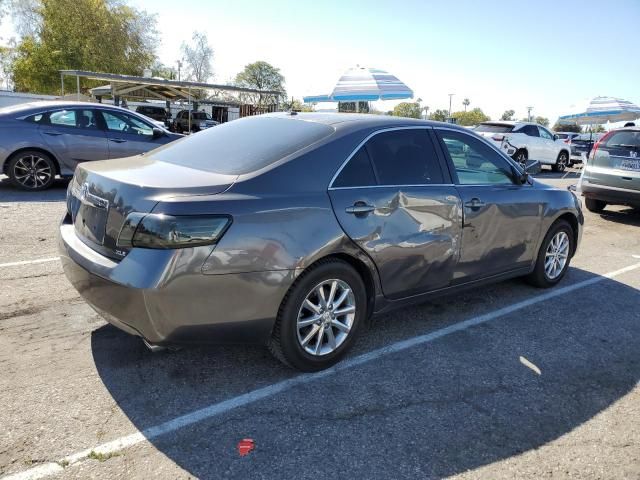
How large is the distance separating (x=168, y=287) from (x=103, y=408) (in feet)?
2.60

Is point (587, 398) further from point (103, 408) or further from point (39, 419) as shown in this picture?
point (39, 419)

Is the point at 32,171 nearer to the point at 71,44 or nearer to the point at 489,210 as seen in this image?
the point at 489,210

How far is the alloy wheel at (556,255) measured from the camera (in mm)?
5082

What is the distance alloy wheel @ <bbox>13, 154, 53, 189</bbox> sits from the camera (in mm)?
8445

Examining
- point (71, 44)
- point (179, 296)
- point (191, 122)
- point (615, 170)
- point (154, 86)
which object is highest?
point (71, 44)

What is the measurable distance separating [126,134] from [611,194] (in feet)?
29.0

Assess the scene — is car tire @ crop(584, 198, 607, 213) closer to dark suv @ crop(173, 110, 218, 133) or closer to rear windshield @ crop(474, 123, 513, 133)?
rear windshield @ crop(474, 123, 513, 133)

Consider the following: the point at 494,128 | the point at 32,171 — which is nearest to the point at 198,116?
the point at 494,128

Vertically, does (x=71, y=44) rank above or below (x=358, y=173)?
above

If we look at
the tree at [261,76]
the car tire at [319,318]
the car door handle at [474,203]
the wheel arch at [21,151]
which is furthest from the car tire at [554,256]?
the tree at [261,76]

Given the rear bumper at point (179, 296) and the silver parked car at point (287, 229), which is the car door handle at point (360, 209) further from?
the rear bumper at point (179, 296)

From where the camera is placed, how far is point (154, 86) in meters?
26.3

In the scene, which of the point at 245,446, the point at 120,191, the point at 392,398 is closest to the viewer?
the point at 245,446

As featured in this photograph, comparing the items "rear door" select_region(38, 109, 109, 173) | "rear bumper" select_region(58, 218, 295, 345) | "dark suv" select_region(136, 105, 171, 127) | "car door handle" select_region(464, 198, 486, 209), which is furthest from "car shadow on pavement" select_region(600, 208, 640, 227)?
"dark suv" select_region(136, 105, 171, 127)
